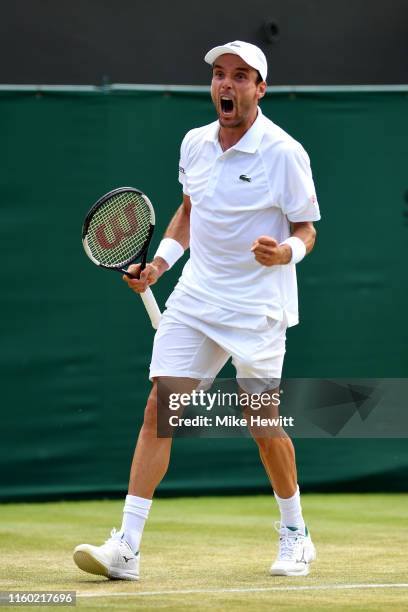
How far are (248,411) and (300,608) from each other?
1018 mm

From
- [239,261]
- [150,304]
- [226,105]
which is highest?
[226,105]

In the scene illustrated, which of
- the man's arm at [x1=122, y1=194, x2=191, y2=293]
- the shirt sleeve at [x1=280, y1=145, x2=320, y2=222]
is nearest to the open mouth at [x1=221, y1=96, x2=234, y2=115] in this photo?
the shirt sleeve at [x1=280, y1=145, x2=320, y2=222]

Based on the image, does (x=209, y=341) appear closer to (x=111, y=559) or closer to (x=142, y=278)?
(x=142, y=278)

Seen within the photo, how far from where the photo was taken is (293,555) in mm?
5402

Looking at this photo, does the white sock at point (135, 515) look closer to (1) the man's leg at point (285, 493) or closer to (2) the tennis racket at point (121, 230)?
(1) the man's leg at point (285, 493)

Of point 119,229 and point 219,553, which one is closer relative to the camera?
point 119,229

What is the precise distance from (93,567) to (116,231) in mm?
1337

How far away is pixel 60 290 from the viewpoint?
820cm

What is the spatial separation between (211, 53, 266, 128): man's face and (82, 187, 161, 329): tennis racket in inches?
19.1

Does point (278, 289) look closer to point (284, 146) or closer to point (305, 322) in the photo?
point (284, 146)

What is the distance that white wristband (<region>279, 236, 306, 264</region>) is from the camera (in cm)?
514

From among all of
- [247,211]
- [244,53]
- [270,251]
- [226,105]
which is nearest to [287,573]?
[270,251]

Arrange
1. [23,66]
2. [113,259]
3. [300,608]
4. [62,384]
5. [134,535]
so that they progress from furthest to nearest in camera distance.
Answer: [23,66], [62,384], [113,259], [134,535], [300,608]

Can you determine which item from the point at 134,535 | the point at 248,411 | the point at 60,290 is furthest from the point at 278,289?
the point at 60,290
